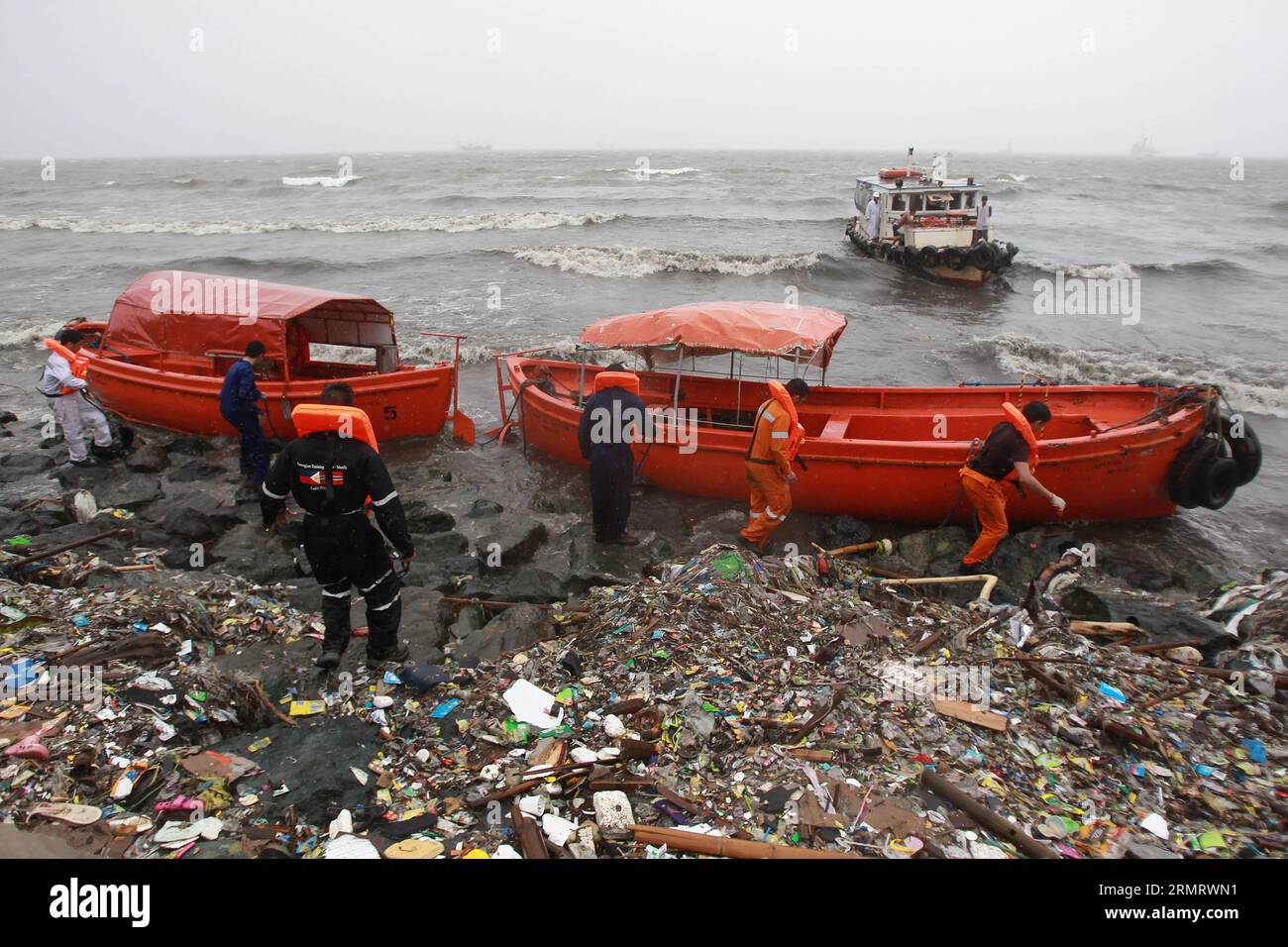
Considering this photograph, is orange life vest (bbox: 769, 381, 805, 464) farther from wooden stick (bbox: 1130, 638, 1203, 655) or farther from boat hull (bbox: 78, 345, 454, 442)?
boat hull (bbox: 78, 345, 454, 442)

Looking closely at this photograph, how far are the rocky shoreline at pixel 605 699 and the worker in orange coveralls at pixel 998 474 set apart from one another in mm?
391

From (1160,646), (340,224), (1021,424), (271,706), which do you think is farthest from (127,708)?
(340,224)

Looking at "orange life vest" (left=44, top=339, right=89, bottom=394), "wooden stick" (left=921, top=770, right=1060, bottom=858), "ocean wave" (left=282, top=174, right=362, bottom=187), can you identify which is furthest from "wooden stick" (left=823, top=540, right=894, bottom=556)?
"ocean wave" (left=282, top=174, right=362, bottom=187)

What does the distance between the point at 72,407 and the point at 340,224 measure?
28.8m

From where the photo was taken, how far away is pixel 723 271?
2425 centimetres

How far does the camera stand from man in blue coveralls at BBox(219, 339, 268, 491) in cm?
789

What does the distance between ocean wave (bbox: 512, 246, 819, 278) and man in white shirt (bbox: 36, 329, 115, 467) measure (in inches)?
660

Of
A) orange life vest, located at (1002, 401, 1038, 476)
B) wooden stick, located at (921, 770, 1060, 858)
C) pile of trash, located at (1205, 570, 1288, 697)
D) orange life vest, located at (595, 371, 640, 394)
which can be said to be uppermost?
orange life vest, located at (595, 371, 640, 394)

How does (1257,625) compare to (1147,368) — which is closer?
(1257,625)

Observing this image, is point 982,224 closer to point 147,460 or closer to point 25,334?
point 147,460

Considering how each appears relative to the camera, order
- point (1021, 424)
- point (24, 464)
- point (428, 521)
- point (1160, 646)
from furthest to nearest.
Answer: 1. point (24, 464)
2. point (428, 521)
3. point (1021, 424)
4. point (1160, 646)

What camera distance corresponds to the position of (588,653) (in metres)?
4.61
